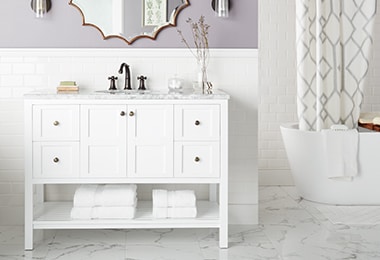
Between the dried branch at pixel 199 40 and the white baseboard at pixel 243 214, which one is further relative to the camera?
the white baseboard at pixel 243 214

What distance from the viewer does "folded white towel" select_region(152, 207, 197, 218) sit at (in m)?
3.83

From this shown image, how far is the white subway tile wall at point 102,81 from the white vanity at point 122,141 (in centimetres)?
62

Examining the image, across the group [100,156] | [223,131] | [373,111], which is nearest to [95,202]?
[100,156]

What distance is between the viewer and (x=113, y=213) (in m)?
3.80

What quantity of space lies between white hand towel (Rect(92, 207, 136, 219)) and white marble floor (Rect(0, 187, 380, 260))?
0.63ft

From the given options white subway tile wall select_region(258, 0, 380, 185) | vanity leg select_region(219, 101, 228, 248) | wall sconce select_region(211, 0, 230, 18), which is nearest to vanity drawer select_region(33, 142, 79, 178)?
vanity leg select_region(219, 101, 228, 248)

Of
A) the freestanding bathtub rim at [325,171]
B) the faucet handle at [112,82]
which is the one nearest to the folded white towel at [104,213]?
the faucet handle at [112,82]

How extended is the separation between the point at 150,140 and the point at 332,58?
2.13m

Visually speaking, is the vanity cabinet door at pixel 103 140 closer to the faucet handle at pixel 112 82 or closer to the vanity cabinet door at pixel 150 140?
the vanity cabinet door at pixel 150 140

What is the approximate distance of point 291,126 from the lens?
554 cm

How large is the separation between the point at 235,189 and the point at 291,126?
130 cm

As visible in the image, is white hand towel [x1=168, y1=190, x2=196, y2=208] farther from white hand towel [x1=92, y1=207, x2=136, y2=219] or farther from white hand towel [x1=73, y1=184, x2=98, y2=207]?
white hand towel [x1=73, y1=184, x2=98, y2=207]

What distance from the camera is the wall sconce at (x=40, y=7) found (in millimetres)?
4207

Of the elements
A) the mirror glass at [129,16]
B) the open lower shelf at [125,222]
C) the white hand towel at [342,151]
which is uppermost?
the mirror glass at [129,16]
